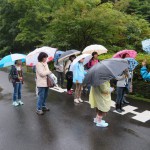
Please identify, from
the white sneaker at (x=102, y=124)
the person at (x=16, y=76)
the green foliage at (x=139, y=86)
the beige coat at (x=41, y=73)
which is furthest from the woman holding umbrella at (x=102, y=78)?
the green foliage at (x=139, y=86)

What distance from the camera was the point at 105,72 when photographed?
17.0ft

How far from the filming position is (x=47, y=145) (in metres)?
5.11

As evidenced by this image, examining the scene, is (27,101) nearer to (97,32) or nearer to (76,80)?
(76,80)

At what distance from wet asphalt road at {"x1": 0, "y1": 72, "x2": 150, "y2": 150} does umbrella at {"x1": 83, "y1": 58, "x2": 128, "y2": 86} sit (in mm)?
1278

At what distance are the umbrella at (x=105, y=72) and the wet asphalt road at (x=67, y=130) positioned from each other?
1.28 m

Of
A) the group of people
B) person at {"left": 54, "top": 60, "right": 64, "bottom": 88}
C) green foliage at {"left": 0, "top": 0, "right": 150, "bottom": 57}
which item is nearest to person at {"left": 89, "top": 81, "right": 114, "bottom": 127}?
the group of people

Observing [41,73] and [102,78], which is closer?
[102,78]

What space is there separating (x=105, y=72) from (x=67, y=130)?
1767 millimetres

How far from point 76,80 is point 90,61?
990 millimetres

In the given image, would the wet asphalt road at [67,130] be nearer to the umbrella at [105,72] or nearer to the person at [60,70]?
the umbrella at [105,72]

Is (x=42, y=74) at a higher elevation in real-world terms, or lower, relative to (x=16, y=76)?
higher

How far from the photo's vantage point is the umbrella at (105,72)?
516 cm

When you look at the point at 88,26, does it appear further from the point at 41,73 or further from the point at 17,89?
the point at 41,73

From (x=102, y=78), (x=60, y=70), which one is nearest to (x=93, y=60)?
(x=60, y=70)
